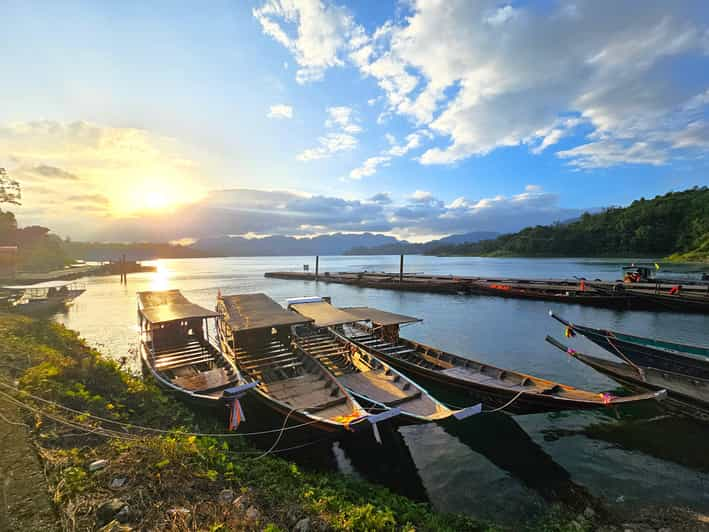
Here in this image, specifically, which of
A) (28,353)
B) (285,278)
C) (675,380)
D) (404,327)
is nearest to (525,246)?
(285,278)

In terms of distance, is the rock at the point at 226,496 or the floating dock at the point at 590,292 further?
the floating dock at the point at 590,292

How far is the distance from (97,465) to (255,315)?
10429 mm

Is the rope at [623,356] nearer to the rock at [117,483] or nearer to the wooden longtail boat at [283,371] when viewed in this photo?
the wooden longtail boat at [283,371]

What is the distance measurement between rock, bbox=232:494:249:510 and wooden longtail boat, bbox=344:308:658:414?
9012 millimetres

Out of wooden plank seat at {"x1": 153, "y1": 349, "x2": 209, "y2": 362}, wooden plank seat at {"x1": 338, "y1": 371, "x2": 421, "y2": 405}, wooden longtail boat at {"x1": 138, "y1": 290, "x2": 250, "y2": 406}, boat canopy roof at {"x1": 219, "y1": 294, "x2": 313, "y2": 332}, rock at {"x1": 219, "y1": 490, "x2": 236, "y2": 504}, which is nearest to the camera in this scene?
rock at {"x1": 219, "y1": 490, "x2": 236, "y2": 504}

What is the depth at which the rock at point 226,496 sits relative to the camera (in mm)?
6551

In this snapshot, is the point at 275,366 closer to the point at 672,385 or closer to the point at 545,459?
the point at 545,459

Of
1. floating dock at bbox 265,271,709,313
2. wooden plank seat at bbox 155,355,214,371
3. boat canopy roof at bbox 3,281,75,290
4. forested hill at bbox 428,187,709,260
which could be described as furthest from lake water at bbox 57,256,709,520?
forested hill at bbox 428,187,709,260

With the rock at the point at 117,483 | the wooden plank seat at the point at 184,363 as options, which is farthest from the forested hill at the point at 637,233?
the rock at the point at 117,483

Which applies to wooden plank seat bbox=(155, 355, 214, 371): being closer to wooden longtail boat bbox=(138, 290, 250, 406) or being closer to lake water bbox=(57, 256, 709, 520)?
wooden longtail boat bbox=(138, 290, 250, 406)

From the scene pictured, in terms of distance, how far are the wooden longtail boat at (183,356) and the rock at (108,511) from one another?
497 cm

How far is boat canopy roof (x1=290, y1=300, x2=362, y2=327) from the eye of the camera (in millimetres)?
17983

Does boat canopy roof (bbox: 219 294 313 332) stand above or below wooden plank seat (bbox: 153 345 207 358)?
above

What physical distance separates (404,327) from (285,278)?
61.6 m
